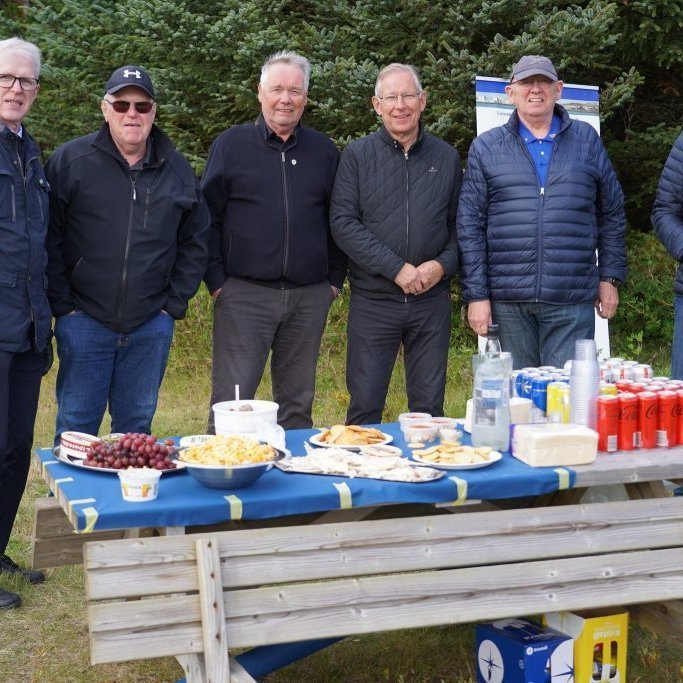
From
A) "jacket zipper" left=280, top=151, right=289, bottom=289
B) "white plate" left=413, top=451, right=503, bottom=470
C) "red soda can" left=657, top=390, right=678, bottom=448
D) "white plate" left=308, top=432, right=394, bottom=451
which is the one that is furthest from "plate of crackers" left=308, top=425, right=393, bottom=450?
"jacket zipper" left=280, top=151, right=289, bottom=289

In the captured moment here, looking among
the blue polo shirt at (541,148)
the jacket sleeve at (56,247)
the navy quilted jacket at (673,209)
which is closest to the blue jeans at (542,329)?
the navy quilted jacket at (673,209)

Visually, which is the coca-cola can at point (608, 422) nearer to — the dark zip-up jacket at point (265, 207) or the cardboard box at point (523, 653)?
the cardboard box at point (523, 653)

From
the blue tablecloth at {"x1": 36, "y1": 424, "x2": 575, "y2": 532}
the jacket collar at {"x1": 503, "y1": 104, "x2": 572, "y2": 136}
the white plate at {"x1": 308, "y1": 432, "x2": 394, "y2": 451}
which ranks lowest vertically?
the blue tablecloth at {"x1": 36, "y1": 424, "x2": 575, "y2": 532}

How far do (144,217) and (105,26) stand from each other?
4.85 m

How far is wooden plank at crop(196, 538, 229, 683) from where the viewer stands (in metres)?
2.46

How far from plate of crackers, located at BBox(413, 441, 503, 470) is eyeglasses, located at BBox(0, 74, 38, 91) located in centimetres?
197

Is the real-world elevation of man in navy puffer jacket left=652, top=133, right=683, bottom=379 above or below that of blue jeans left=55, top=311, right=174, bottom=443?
above

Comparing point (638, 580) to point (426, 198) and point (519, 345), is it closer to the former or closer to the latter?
point (519, 345)

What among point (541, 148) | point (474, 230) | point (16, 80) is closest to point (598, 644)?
point (474, 230)

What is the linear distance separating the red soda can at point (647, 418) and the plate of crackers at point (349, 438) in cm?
79

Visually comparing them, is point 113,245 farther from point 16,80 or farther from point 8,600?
point 8,600

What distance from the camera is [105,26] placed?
27.1 feet

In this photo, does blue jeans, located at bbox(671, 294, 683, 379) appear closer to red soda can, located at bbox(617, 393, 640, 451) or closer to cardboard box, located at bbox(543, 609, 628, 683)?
red soda can, located at bbox(617, 393, 640, 451)

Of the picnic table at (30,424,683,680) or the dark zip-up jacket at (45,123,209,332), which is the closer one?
the picnic table at (30,424,683,680)
